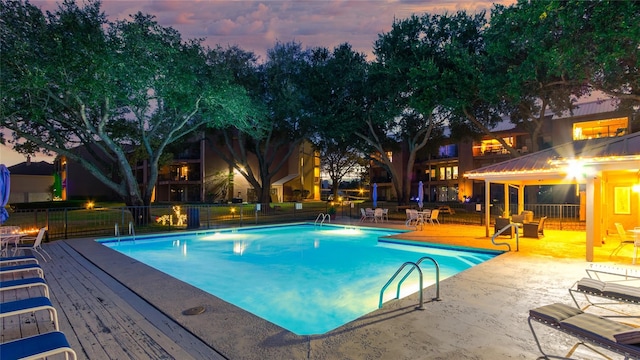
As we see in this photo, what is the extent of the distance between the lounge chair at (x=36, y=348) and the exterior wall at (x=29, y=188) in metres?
51.9

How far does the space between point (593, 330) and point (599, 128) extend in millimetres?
31684

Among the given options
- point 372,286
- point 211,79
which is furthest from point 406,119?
point 372,286

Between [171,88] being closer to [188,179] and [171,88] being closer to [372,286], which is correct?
[372,286]

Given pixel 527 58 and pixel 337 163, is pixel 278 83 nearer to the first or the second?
pixel 527 58

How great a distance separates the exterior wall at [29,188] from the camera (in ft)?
137

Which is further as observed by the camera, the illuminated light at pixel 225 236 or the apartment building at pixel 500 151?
the apartment building at pixel 500 151

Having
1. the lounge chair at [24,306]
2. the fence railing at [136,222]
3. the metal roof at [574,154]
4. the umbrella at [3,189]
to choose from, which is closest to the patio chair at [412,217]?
the metal roof at [574,154]

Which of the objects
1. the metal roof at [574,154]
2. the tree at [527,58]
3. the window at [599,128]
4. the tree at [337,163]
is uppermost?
the tree at [527,58]

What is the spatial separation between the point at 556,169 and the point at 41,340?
12.0 metres

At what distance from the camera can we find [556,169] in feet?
32.7

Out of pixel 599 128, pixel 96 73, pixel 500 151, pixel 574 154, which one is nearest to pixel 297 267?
pixel 574 154

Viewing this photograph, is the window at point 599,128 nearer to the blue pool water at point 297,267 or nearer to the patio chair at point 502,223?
the patio chair at point 502,223

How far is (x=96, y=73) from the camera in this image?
12.2 m

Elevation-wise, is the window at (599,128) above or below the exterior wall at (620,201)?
above
